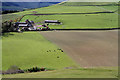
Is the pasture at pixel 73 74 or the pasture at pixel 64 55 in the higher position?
the pasture at pixel 64 55

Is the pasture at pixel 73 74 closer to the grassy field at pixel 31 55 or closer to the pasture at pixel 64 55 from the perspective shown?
the pasture at pixel 64 55

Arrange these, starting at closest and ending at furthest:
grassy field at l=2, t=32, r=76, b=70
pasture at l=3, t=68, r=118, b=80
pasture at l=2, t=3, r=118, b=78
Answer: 1. pasture at l=3, t=68, r=118, b=80
2. pasture at l=2, t=3, r=118, b=78
3. grassy field at l=2, t=32, r=76, b=70

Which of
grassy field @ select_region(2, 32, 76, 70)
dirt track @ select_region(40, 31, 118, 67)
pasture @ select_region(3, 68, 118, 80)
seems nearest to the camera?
pasture @ select_region(3, 68, 118, 80)

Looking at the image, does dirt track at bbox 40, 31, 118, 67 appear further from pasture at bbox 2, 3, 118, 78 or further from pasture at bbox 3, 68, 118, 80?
pasture at bbox 3, 68, 118, 80

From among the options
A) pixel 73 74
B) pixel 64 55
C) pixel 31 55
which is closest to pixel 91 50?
pixel 64 55

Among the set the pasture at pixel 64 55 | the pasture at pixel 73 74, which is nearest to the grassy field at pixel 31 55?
the pasture at pixel 64 55

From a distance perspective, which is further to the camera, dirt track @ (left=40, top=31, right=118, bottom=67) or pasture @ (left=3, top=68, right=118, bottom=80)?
dirt track @ (left=40, top=31, right=118, bottom=67)

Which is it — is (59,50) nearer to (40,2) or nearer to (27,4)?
(27,4)

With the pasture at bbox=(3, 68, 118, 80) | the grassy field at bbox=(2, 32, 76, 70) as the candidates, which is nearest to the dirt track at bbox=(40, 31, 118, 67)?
the grassy field at bbox=(2, 32, 76, 70)
